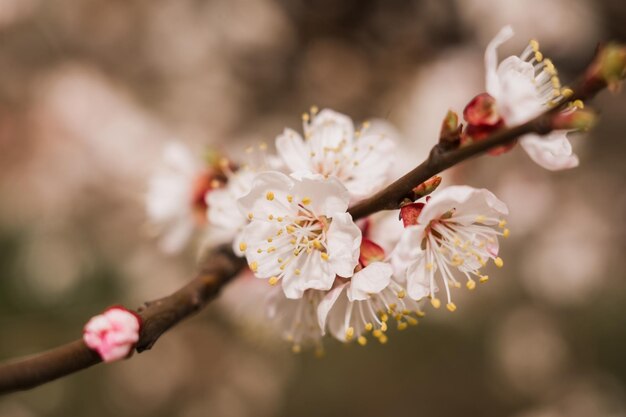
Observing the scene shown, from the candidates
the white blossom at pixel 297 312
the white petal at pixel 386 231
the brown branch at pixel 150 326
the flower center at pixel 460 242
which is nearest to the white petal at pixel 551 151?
the flower center at pixel 460 242

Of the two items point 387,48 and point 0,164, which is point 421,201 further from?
point 0,164

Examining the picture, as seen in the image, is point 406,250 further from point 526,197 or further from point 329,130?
point 526,197

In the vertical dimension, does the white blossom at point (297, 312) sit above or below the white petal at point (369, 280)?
above

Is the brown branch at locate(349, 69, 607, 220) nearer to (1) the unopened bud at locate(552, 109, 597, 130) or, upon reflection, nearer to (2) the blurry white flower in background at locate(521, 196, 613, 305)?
(1) the unopened bud at locate(552, 109, 597, 130)

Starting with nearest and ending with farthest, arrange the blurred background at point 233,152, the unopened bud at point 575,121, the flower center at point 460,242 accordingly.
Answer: the unopened bud at point 575,121 → the flower center at point 460,242 → the blurred background at point 233,152

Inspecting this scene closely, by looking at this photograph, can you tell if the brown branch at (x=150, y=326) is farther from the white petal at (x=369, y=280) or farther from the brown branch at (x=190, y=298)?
the white petal at (x=369, y=280)

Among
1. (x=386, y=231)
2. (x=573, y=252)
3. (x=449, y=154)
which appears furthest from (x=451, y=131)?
(x=573, y=252)

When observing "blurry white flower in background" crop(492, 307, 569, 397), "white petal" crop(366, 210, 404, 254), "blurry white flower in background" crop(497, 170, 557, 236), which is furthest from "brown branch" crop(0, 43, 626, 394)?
"blurry white flower in background" crop(492, 307, 569, 397)
